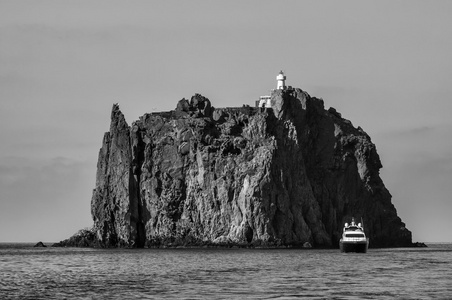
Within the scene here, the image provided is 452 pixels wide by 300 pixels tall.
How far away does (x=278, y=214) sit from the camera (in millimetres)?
164375

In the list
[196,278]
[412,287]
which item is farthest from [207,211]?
[412,287]

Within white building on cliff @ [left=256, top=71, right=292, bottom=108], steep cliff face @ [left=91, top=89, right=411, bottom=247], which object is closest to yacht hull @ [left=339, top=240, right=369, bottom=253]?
steep cliff face @ [left=91, top=89, right=411, bottom=247]

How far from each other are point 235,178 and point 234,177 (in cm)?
35

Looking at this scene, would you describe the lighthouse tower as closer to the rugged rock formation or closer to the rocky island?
the rocky island

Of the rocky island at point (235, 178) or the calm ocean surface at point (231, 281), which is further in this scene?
the rocky island at point (235, 178)

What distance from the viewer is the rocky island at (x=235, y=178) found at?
6481 inches

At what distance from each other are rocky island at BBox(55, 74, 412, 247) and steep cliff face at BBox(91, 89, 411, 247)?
0.19 m

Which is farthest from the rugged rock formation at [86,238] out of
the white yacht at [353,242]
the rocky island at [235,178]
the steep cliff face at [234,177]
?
the white yacht at [353,242]

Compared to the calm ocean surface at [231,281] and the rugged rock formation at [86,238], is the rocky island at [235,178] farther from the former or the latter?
the calm ocean surface at [231,281]

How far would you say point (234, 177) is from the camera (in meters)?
168

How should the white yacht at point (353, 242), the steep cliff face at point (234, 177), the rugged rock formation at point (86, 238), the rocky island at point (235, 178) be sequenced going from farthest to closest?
the rugged rock formation at point (86, 238) → the steep cliff face at point (234, 177) → the rocky island at point (235, 178) → the white yacht at point (353, 242)

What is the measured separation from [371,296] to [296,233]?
106111mm

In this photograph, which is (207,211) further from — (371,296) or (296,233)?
(371,296)

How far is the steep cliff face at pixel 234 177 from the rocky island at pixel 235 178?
189 millimetres
